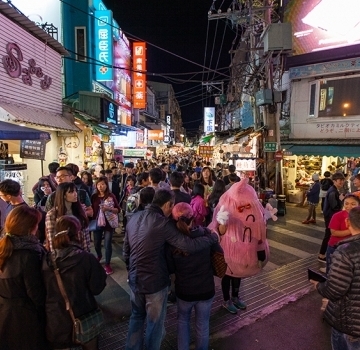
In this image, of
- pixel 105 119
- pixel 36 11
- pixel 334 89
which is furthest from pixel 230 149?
pixel 36 11

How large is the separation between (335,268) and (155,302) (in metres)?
1.86

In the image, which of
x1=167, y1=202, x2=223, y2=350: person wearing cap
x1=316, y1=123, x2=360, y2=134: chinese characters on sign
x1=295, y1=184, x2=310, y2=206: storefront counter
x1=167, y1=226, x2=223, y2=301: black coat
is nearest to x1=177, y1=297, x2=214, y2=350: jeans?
x1=167, y1=202, x2=223, y2=350: person wearing cap

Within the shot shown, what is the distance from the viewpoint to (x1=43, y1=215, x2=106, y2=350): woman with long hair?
2.46 metres

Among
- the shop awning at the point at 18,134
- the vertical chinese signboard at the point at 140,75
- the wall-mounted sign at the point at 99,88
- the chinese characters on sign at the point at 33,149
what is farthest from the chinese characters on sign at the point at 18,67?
the vertical chinese signboard at the point at 140,75

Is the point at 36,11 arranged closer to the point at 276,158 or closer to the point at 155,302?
the point at 276,158

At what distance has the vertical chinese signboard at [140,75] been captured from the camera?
27625 millimetres

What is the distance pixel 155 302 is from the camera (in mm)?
3107

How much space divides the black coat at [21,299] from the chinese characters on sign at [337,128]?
46.0ft

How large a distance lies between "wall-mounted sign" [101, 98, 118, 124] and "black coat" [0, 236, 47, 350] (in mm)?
12801

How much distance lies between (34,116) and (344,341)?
10521 mm

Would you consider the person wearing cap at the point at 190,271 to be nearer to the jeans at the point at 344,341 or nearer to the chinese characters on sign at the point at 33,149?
the jeans at the point at 344,341

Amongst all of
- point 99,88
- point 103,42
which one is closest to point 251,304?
point 99,88

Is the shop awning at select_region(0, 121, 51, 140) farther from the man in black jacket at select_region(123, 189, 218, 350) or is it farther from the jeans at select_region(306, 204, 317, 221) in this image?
the jeans at select_region(306, 204, 317, 221)

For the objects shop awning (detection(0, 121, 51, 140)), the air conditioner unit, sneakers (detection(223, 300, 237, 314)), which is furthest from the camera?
the air conditioner unit
